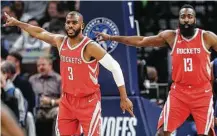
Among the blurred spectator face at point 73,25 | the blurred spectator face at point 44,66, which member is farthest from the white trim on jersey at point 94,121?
the blurred spectator face at point 44,66

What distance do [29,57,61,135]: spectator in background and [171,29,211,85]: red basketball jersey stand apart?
2.81 meters

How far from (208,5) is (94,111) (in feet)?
20.1

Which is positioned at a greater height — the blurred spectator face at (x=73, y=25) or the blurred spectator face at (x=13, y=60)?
the blurred spectator face at (x=73, y=25)

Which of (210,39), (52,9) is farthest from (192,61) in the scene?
(52,9)

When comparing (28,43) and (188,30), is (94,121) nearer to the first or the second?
(188,30)

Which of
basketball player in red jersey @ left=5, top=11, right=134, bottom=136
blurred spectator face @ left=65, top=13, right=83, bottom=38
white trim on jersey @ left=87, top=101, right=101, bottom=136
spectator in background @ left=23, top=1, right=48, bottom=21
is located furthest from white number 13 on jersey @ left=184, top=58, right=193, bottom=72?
spectator in background @ left=23, top=1, right=48, bottom=21

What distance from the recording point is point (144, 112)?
10.3 metres

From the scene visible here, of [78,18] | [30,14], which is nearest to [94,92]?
[78,18]

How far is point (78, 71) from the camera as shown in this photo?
28.0ft

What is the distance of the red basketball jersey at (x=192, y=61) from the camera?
8.84 m

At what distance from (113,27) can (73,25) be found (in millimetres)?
1788

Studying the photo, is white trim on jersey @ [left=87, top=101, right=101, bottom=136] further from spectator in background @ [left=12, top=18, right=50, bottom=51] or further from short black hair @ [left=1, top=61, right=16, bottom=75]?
spectator in background @ [left=12, top=18, right=50, bottom=51]

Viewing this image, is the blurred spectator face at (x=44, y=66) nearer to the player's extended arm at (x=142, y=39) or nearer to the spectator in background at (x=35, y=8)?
the player's extended arm at (x=142, y=39)

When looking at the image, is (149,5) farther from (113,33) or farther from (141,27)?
(113,33)
